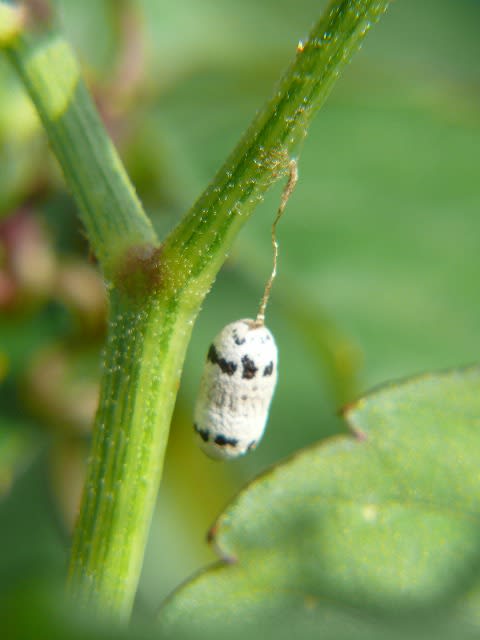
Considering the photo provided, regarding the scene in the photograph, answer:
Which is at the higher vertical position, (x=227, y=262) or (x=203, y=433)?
(x=227, y=262)

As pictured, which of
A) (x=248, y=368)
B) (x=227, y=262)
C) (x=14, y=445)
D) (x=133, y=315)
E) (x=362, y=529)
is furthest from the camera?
(x=227, y=262)

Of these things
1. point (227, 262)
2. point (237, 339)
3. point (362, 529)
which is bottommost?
point (362, 529)

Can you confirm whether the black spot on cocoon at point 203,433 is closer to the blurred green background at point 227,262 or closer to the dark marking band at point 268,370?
the dark marking band at point 268,370

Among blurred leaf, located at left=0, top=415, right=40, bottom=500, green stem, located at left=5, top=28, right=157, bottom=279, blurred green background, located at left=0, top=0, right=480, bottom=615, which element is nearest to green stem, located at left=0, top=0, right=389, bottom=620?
green stem, located at left=5, top=28, right=157, bottom=279

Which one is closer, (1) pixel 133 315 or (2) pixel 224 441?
(1) pixel 133 315

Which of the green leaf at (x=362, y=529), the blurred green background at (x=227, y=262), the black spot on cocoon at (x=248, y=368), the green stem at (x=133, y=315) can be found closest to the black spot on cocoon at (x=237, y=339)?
the black spot on cocoon at (x=248, y=368)

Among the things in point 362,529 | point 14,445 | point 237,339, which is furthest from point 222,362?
point 14,445

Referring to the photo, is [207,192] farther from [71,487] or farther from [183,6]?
[183,6]

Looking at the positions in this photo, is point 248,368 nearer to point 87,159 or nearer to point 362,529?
point 362,529
